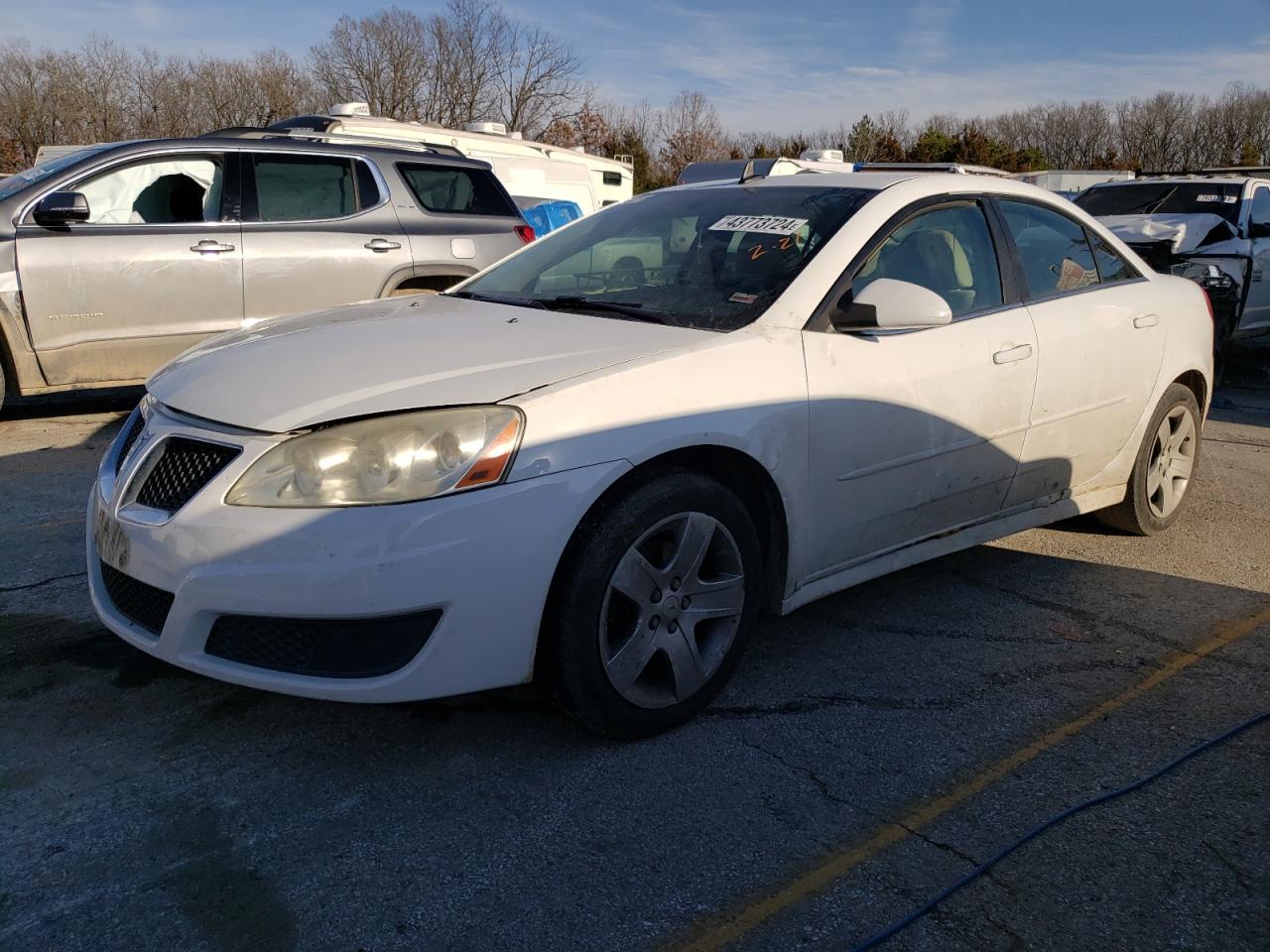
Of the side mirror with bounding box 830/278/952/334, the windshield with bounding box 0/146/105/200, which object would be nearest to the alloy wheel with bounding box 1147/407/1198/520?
the side mirror with bounding box 830/278/952/334

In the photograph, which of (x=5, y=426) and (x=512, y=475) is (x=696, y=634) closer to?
(x=512, y=475)

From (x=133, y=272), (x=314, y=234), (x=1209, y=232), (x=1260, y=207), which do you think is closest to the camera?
(x=133, y=272)

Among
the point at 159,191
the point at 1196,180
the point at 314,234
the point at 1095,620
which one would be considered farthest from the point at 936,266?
the point at 1196,180

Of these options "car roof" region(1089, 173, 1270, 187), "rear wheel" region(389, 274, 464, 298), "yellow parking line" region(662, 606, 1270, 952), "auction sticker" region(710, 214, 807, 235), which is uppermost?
"car roof" region(1089, 173, 1270, 187)

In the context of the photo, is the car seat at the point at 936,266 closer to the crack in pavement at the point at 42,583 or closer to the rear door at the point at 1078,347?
the rear door at the point at 1078,347

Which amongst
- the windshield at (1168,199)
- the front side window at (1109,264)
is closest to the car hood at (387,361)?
the front side window at (1109,264)

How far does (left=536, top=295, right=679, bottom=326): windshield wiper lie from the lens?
3.38 m

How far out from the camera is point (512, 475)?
2.60 meters

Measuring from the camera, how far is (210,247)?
6848mm

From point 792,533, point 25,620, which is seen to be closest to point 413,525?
point 792,533

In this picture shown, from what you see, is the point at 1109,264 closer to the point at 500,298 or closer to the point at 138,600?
the point at 500,298

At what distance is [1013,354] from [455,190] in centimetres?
522

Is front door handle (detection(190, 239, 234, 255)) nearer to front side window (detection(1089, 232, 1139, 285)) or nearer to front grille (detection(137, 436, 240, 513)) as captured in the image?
front grille (detection(137, 436, 240, 513))

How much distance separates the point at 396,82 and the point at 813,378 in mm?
42581
